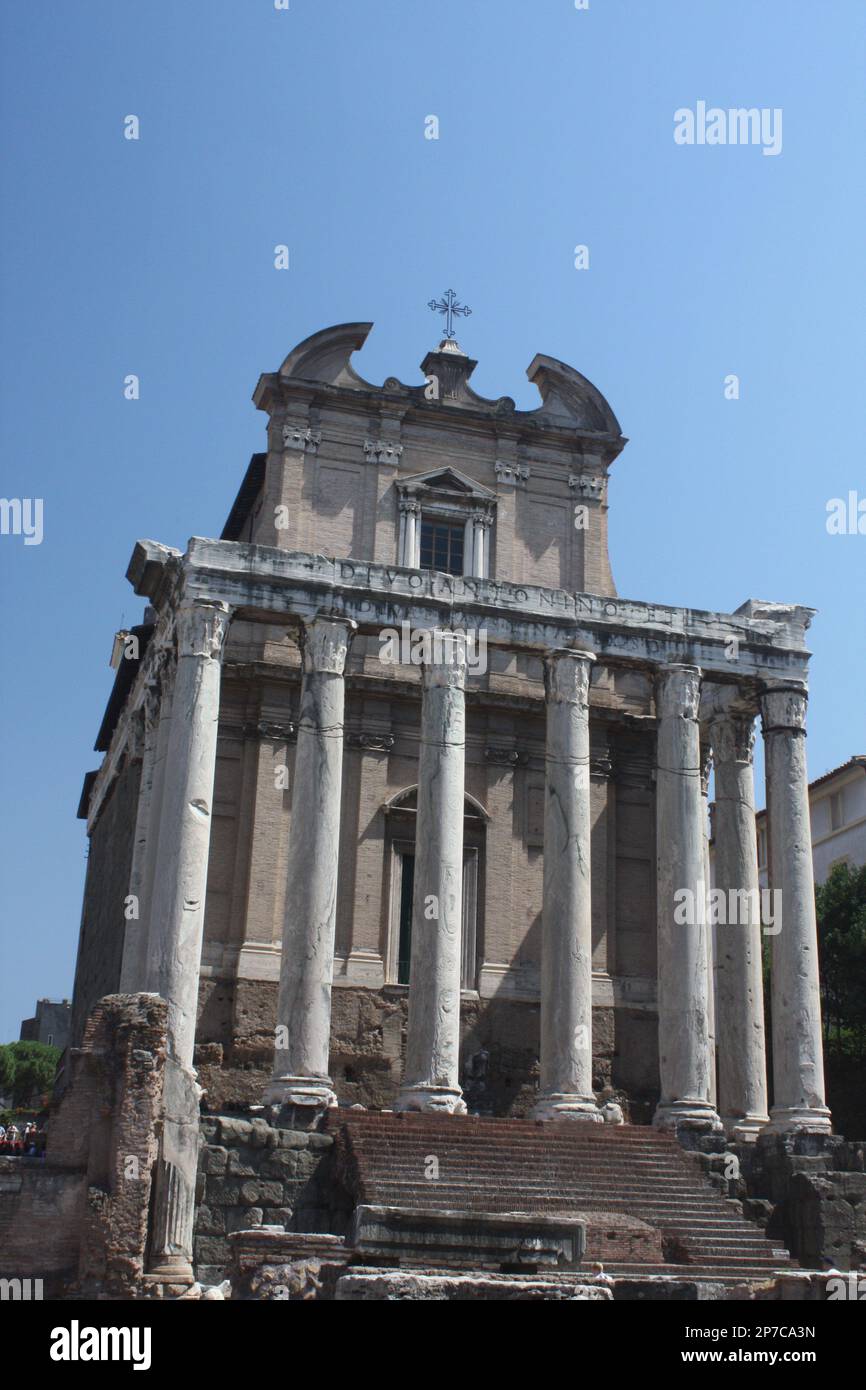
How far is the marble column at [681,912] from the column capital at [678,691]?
0.02 metres

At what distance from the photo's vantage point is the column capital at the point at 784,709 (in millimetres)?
26281

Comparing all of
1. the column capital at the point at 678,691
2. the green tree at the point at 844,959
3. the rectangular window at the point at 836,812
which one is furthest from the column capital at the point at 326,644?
the rectangular window at the point at 836,812

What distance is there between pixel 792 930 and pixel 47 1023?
75852 mm

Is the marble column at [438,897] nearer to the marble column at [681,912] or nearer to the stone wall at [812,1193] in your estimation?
the marble column at [681,912]

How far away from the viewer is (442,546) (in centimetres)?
3000

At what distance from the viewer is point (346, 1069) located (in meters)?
25.8

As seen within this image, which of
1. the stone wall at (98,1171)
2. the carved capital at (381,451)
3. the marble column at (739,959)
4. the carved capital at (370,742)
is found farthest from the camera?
the carved capital at (381,451)

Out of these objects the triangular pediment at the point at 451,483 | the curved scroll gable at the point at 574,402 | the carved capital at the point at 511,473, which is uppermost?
the curved scroll gable at the point at 574,402

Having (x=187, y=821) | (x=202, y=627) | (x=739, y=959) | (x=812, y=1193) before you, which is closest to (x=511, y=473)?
(x=202, y=627)

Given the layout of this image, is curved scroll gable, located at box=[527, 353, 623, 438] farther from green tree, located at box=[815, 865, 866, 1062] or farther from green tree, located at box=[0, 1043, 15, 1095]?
green tree, located at box=[0, 1043, 15, 1095]

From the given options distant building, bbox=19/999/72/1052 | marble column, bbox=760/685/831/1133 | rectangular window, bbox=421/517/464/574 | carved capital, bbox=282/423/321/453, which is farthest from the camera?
distant building, bbox=19/999/72/1052

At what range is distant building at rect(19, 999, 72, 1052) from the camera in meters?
92.1

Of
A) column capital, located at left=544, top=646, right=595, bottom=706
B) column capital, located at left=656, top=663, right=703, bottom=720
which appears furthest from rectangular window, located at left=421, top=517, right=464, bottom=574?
column capital, located at left=656, top=663, right=703, bottom=720
